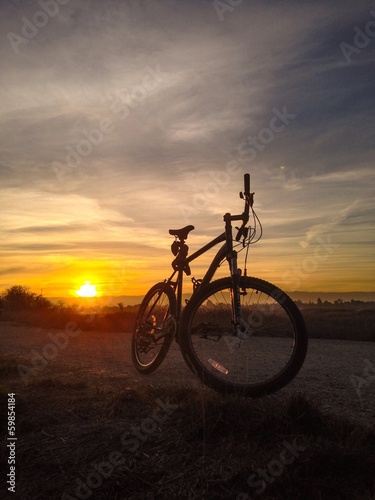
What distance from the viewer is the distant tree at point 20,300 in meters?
19.4

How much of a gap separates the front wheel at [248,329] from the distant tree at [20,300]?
49.5 feet

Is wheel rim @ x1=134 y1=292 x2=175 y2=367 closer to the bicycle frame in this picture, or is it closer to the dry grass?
the bicycle frame

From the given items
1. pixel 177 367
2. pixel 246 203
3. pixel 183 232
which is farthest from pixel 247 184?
pixel 177 367

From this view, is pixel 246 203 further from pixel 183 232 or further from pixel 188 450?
pixel 188 450

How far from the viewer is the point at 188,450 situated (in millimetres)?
3402

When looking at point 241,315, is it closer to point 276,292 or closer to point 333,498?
point 276,292

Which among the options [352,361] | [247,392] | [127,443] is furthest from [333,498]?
[352,361]

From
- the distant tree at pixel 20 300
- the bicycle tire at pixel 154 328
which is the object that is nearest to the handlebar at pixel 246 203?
the bicycle tire at pixel 154 328

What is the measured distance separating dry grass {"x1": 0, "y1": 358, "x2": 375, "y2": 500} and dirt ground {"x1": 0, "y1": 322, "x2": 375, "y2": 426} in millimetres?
729

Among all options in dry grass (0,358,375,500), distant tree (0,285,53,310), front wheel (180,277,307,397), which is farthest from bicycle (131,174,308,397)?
distant tree (0,285,53,310)

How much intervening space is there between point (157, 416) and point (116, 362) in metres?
3.67

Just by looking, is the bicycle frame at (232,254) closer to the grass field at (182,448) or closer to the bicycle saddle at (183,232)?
the bicycle saddle at (183,232)

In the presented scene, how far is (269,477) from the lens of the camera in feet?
9.57

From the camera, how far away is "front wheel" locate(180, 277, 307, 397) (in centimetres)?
466
